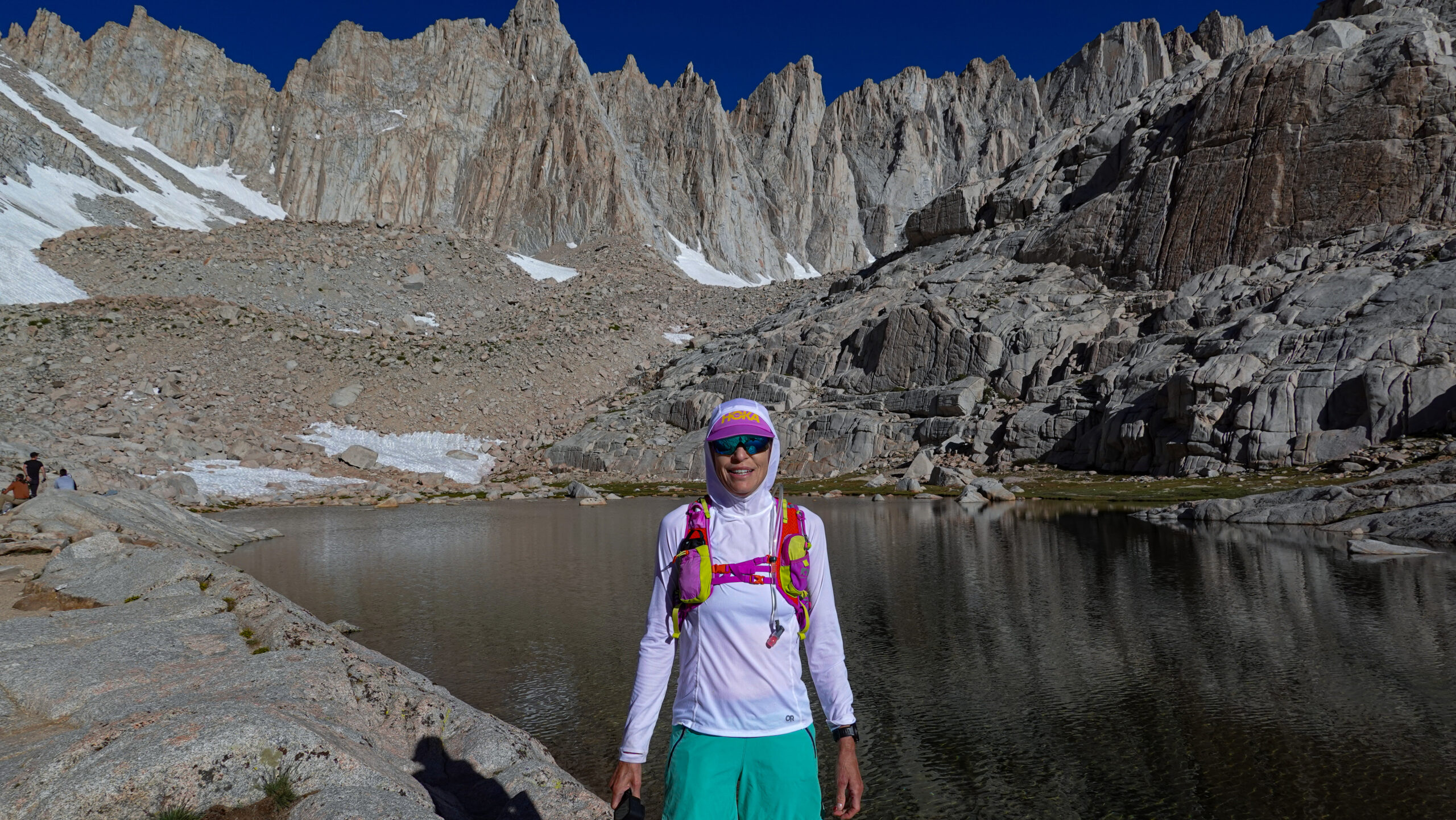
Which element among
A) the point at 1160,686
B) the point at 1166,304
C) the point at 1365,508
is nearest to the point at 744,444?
the point at 1160,686

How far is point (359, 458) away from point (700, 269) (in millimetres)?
109706

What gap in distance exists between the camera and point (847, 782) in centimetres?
482

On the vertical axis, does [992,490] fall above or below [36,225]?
below

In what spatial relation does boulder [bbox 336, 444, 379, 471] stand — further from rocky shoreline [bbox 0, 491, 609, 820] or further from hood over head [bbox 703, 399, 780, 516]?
hood over head [bbox 703, 399, 780, 516]

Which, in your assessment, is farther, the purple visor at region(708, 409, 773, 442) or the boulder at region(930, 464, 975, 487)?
the boulder at region(930, 464, 975, 487)

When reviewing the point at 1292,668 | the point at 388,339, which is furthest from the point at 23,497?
the point at 388,339

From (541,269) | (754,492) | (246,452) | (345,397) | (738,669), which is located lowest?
(738,669)

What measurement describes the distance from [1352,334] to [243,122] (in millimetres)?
184978

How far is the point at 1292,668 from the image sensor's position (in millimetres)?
14188

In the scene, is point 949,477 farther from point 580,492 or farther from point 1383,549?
point 1383,549

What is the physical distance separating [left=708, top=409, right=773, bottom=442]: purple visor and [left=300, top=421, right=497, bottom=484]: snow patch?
71764 mm

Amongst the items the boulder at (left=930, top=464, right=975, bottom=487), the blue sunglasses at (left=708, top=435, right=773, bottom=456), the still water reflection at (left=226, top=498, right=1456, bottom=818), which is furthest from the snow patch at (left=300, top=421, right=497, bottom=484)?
the blue sunglasses at (left=708, top=435, right=773, bottom=456)

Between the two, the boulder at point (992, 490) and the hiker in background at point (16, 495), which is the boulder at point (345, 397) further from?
the boulder at point (992, 490)

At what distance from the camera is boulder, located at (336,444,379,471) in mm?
68500
